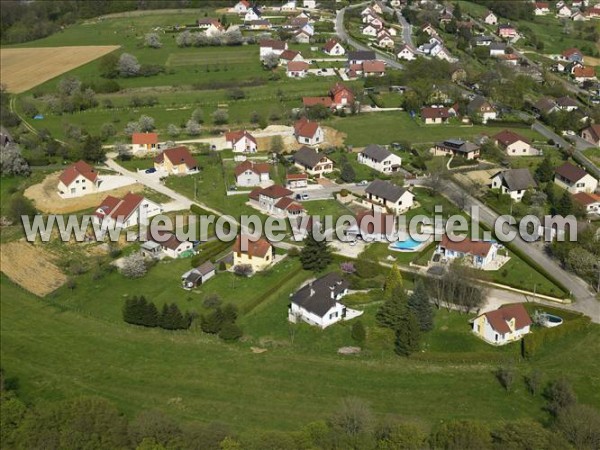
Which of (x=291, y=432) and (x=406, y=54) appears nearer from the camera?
(x=291, y=432)

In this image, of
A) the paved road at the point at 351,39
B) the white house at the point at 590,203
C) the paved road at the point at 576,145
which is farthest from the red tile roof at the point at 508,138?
A: the paved road at the point at 351,39

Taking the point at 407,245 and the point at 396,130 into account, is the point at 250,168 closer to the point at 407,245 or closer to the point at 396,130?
the point at 407,245

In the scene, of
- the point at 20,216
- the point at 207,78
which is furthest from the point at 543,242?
the point at 207,78

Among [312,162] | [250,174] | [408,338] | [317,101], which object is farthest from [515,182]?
[317,101]

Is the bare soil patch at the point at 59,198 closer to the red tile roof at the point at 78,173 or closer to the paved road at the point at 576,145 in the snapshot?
the red tile roof at the point at 78,173

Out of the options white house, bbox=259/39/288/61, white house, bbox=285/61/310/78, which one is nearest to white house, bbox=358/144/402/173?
white house, bbox=285/61/310/78

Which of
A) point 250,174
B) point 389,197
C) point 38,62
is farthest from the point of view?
point 38,62
